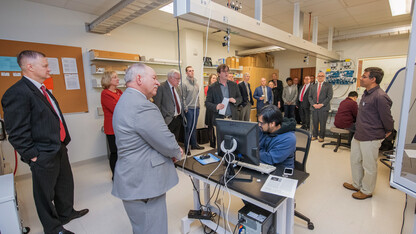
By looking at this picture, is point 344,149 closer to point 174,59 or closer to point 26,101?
point 174,59

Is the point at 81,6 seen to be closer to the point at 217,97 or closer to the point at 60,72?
the point at 60,72

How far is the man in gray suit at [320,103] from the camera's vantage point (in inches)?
184

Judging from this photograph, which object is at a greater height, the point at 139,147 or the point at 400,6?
the point at 400,6

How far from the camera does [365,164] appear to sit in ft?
7.54

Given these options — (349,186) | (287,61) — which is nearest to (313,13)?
(349,186)

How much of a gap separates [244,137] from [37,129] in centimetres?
166

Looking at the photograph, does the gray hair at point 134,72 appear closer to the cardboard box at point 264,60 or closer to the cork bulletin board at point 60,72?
the cork bulletin board at point 60,72

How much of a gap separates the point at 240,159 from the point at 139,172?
0.69m

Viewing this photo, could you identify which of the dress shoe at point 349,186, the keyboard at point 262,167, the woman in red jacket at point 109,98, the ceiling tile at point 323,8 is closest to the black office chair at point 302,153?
the keyboard at point 262,167

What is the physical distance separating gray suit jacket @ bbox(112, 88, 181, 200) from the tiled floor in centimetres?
94

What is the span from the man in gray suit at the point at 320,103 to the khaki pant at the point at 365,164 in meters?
2.45

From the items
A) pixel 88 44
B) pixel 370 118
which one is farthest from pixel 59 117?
pixel 370 118

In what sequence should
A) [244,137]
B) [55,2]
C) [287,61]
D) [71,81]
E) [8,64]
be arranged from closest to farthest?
[244,137] < [8,64] < [55,2] < [71,81] < [287,61]

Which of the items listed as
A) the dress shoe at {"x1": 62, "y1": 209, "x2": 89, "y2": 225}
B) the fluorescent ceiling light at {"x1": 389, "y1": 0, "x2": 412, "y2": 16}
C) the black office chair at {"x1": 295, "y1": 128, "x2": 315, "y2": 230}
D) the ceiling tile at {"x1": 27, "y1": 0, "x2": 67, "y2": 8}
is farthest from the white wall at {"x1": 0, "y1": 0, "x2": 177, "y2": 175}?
the fluorescent ceiling light at {"x1": 389, "y1": 0, "x2": 412, "y2": 16}
